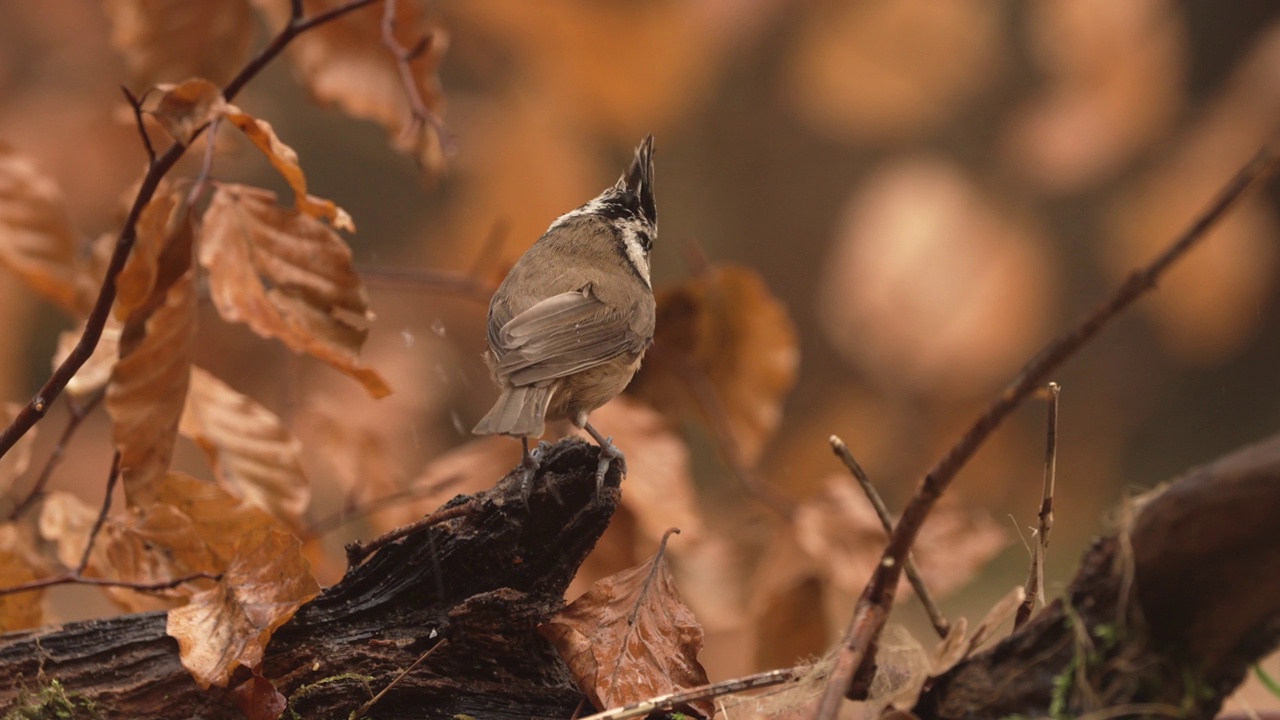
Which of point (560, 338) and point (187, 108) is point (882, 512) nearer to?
point (560, 338)

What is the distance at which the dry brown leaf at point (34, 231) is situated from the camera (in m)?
1.35

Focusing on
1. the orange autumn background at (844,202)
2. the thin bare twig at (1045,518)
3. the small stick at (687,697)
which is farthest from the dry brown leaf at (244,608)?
the orange autumn background at (844,202)

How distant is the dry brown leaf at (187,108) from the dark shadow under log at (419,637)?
0.44 m

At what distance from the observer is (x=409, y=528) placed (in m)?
1.04

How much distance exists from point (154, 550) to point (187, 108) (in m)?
0.49

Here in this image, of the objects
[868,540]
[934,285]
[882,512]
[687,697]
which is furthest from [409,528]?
[934,285]

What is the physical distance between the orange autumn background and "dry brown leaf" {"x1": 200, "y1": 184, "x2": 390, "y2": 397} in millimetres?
1289

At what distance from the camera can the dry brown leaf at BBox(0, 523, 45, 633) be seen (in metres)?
1.22

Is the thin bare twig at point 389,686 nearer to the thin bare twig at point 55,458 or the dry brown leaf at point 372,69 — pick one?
the thin bare twig at point 55,458

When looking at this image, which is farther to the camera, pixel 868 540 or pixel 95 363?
pixel 868 540

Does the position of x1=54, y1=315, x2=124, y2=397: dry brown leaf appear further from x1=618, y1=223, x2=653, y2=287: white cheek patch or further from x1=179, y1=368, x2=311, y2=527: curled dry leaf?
x1=618, y1=223, x2=653, y2=287: white cheek patch

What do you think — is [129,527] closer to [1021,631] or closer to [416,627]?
[416,627]

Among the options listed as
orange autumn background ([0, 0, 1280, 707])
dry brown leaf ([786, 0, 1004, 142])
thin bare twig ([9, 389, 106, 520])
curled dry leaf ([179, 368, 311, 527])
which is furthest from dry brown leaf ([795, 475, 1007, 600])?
dry brown leaf ([786, 0, 1004, 142])

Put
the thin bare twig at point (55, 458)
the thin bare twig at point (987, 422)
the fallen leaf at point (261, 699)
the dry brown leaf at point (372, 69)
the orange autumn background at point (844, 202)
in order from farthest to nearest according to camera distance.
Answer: the orange autumn background at point (844, 202) < the dry brown leaf at point (372, 69) < the thin bare twig at point (55, 458) < the fallen leaf at point (261, 699) < the thin bare twig at point (987, 422)
